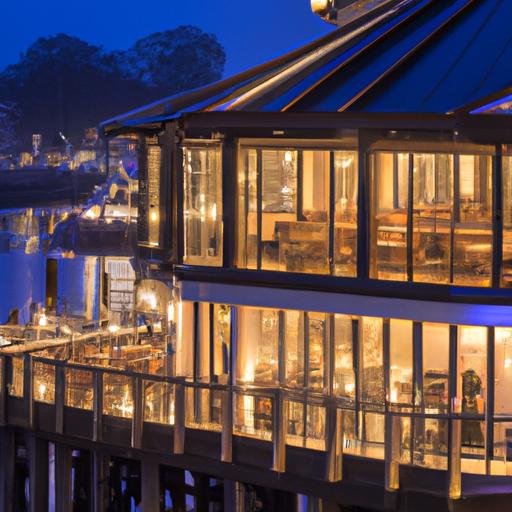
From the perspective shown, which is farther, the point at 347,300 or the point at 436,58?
the point at 436,58

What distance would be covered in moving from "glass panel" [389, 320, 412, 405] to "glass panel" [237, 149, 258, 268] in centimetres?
254

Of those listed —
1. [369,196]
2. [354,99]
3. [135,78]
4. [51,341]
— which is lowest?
[51,341]

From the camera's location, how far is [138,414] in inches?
718

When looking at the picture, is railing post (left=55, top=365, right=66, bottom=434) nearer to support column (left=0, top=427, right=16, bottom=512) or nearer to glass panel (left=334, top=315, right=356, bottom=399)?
Result: support column (left=0, top=427, right=16, bottom=512)

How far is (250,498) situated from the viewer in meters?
18.1

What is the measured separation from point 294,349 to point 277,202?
7.05 ft

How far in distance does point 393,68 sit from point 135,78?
9802 centimetres

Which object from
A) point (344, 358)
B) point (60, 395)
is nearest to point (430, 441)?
point (344, 358)

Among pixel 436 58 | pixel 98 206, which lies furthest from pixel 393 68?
pixel 98 206

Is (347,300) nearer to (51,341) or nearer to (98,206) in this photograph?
(51,341)

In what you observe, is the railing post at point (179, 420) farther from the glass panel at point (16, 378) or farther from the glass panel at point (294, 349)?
the glass panel at point (16, 378)

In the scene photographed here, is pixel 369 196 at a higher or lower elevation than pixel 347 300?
higher

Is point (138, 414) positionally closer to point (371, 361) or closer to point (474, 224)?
point (371, 361)

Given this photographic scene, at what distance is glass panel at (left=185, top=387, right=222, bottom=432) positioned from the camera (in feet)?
57.8
